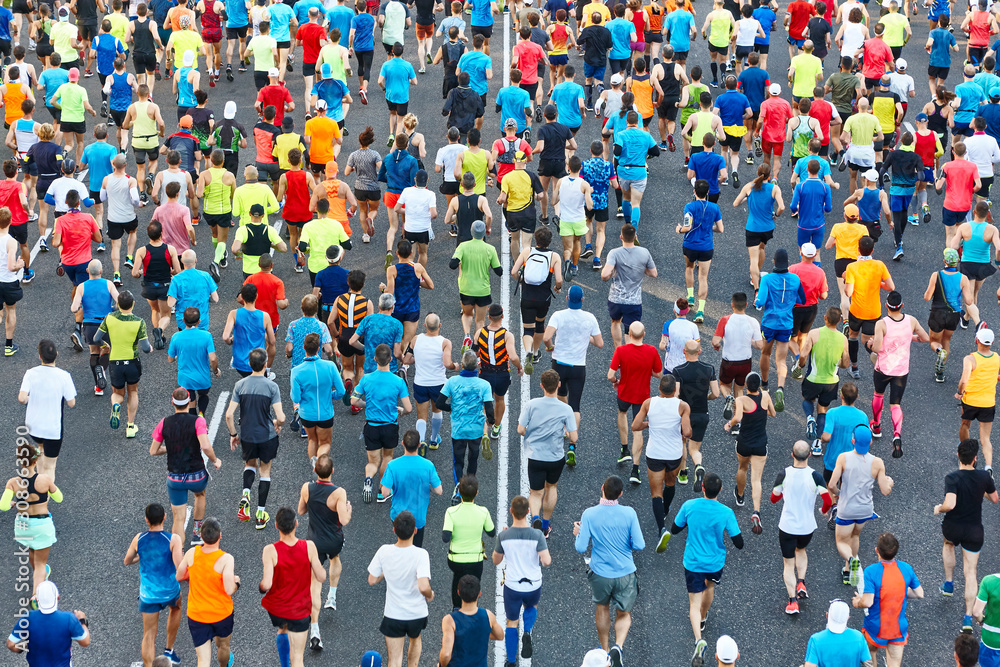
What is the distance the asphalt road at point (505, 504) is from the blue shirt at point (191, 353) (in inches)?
49.9

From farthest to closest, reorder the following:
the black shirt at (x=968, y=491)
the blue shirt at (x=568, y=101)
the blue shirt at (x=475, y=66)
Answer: the blue shirt at (x=475, y=66)
the blue shirt at (x=568, y=101)
the black shirt at (x=968, y=491)

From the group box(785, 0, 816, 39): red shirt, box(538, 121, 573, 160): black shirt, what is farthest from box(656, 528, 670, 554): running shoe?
box(785, 0, 816, 39): red shirt

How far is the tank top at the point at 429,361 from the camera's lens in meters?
15.6

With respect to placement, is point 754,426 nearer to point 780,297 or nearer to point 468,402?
point 780,297

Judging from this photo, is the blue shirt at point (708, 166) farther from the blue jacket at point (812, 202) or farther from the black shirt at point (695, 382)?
the black shirt at point (695, 382)

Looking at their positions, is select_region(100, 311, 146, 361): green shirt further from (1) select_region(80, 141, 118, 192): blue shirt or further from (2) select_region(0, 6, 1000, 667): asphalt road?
(1) select_region(80, 141, 118, 192): blue shirt

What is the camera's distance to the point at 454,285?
67.2ft

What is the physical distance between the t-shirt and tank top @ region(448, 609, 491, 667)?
332 inches

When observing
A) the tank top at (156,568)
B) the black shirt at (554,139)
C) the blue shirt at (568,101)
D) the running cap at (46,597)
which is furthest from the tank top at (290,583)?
the blue shirt at (568,101)

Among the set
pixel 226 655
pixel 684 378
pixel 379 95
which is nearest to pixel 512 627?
pixel 226 655

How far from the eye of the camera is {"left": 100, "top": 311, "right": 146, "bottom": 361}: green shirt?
16.3 m

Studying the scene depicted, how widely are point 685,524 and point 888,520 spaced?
3.54m

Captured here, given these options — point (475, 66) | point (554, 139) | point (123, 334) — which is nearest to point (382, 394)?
point (123, 334)

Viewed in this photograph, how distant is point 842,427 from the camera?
14.6 metres
